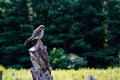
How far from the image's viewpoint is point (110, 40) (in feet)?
101

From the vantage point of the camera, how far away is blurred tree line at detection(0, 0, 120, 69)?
29.3 metres

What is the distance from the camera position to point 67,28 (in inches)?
1222

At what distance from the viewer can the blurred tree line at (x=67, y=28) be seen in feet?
96.1

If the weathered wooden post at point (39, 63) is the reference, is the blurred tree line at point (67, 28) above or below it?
below

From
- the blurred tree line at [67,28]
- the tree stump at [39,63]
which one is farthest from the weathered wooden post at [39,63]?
the blurred tree line at [67,28]

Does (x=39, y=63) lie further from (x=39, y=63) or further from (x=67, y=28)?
(x=67, y=28)

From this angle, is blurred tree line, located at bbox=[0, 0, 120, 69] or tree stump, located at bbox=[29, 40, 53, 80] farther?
blurred tree line, located at bbox=[0, 0, 120, 69]

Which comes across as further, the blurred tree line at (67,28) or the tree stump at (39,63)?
the blurred tree line at (67,28)

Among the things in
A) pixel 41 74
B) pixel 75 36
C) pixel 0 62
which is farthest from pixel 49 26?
pixel 41 74

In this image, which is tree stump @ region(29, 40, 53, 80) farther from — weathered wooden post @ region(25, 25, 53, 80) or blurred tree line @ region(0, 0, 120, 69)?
blurred tree line @ region(0, 0, 120, 69)

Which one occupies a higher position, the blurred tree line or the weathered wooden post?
the weathered wooden post

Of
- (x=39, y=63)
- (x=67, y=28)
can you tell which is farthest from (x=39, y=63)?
(x=67, y=28)

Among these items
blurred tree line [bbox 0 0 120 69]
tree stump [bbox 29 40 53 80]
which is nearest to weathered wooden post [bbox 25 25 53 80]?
tree stump [bbox 29 40 53 80]

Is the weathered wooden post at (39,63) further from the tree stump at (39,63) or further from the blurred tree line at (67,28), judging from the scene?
the blurred tree line at (67,28)
